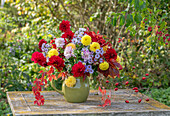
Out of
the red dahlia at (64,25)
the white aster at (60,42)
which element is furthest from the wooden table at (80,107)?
the red dahlia at (64,25)

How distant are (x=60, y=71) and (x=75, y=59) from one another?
0.15 meters

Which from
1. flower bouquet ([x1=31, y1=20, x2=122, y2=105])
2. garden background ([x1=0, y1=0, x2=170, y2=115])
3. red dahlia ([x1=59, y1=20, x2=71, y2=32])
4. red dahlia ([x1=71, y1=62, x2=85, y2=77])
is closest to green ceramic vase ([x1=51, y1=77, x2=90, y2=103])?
flower bouquet ([x1=31, y1=20, x2=122, y2=105])

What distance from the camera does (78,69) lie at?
1877mm

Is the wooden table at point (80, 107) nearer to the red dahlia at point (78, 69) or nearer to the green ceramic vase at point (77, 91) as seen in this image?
the green ceramic vase at point (77, 91)

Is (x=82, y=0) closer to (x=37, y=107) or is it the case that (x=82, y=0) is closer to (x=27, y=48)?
(x=27, y=48)

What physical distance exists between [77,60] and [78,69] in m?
0.14

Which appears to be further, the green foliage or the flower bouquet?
the green foliage

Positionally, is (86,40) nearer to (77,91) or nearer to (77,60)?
(77,60)

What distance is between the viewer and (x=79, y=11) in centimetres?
464

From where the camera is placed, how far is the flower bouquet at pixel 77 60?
76.4 inches

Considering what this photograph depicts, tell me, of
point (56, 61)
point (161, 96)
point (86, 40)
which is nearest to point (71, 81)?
point (56, 61)

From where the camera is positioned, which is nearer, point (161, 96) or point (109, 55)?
point (109, 55)

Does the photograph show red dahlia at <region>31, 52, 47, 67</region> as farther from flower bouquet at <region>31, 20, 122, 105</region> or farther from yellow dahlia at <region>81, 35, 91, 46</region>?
yellow dahlia at <region>81, 35, 91, 46</region>

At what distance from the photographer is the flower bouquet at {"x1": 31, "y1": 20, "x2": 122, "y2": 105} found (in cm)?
194
